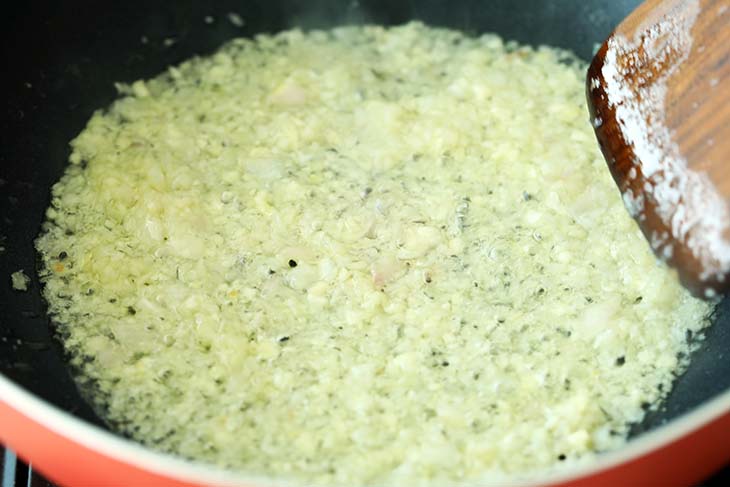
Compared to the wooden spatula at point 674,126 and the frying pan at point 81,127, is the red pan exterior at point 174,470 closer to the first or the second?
the frying pan at point 81,127

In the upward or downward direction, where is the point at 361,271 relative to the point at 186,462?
upward

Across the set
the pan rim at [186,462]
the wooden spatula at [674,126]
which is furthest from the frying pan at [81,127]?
the wooden spatula at [674,126]

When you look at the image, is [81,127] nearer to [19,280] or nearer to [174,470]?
[19,280]

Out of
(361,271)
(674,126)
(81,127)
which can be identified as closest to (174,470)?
(361,271)

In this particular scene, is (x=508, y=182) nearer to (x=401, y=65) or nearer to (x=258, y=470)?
(x=401, y=65)

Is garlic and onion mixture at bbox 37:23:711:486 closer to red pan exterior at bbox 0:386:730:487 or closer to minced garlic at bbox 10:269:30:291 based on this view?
minced garlic at bbox 10:269:30:291

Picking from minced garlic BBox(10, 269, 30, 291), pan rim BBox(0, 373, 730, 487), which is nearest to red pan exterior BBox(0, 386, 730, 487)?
pan rim BBox(0, 373, 730, 487)
